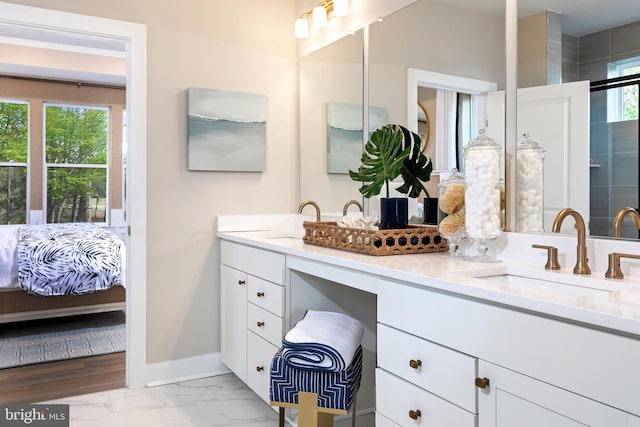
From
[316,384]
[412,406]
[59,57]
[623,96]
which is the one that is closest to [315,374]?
[316,384]

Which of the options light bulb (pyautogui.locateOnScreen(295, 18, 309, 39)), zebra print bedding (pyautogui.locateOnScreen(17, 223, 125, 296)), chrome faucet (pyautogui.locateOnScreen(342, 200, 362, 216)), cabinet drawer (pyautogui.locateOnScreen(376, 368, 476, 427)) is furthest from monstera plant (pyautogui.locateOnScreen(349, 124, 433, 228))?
zebra print bedding (pyautogui.locateOnScreen(17, 223, 125, 296))

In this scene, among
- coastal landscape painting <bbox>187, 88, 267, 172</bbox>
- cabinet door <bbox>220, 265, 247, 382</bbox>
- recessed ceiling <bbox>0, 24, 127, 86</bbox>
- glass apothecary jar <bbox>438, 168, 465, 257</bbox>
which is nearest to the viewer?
glass apothecary jar <bbox>438, 168, 465, 257</bbox>

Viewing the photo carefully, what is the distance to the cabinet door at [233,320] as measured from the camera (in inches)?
105

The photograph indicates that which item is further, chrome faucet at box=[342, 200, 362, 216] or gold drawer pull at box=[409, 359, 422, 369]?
chrome faucet at box=[342, 200, 362, 216]

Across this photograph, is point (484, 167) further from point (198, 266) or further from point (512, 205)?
point (198, 266)

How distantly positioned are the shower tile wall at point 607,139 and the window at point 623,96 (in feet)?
0.05

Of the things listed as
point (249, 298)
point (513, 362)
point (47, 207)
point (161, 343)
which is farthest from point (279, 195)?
point (47, 207)

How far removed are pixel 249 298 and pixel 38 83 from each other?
5073mm

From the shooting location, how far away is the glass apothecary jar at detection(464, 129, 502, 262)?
5.70 ft

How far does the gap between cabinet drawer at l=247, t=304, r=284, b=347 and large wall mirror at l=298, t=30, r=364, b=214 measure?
0.76m

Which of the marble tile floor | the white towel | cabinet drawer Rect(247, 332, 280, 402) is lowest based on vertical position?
the marble tile floor

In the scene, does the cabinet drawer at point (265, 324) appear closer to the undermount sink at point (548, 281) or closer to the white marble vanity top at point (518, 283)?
the white marble vanity top at point (518, 283)

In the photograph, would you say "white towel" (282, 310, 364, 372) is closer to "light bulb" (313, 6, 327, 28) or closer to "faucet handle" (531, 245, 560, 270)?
"faucet handle" (531, 245, 560, 270)

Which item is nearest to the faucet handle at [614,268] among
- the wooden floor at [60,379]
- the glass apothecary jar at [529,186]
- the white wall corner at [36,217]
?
the glass apothecary jar at [529,186]
